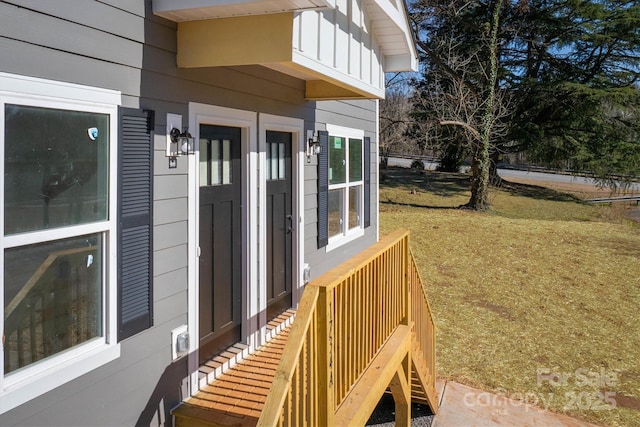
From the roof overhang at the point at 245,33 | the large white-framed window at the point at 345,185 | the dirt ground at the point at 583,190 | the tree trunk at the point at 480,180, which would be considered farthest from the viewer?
the dirt ground at the point at 583,190

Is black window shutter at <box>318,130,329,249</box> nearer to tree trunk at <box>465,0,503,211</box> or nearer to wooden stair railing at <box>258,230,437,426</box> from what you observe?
wooden stair railing at <box>258,230,437,426</box>

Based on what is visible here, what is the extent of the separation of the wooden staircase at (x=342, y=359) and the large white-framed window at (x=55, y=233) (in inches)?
40.2

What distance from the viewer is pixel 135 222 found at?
291cm

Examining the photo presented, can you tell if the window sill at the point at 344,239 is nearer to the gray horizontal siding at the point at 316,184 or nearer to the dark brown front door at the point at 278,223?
the gray horizontal siding at the point at 316,184

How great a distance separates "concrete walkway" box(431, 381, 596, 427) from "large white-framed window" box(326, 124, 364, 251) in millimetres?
2152

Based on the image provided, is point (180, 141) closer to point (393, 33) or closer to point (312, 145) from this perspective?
point (312, 145)

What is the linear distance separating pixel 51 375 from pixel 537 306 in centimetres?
714

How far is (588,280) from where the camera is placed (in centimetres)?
891

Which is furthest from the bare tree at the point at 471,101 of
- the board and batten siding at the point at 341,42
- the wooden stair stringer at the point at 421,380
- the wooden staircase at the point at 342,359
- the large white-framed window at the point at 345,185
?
the wooden staircase at the point at 342,359

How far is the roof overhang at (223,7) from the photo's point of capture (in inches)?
112

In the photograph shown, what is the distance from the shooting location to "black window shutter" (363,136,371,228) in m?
7.30

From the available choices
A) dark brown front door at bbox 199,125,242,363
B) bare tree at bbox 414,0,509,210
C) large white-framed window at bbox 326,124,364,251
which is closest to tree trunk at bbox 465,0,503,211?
bare tree at bbox 414,0,509,210

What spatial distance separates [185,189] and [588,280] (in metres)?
8.04

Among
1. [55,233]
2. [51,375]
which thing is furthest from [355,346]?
[55,233]
